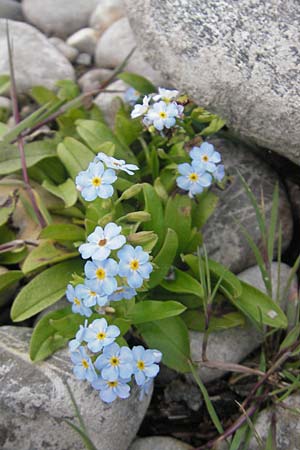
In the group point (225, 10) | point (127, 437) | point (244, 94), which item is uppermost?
point (225, 10)

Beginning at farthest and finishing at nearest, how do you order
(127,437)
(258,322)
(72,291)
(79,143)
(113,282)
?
(79,143) < (258,322) < (127,437) < (72,291) < (113,282)

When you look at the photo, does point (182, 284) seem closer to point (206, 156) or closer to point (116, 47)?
point (206, 156)

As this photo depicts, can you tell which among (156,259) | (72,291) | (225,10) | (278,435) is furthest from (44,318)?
(225,10)

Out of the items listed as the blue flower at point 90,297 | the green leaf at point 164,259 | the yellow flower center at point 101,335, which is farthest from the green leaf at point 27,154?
the yellow flower center at point 101,335

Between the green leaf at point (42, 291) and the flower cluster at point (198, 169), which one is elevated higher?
the flower cluster at point (198, 169)

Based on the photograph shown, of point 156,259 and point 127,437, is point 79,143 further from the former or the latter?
point 127,437

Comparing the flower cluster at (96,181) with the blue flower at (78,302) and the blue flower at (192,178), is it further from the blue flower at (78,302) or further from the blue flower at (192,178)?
the blue flower at (192,178)
